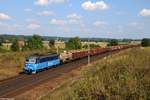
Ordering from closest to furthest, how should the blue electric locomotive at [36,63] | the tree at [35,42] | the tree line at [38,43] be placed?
the blue electric locomotive at [36,63] < the tree line at [38,43] < the tree at [35,42]

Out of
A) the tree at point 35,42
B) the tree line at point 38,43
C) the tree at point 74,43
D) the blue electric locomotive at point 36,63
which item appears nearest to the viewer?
the blue electric locomotive at point 36,63

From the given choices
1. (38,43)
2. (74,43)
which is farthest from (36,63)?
(74,43)

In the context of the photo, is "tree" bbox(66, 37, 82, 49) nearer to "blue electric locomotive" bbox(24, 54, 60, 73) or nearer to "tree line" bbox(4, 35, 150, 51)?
"tree line" bbox(4, 35, 150, 51)

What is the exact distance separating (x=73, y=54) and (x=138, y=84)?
54583 millimetres

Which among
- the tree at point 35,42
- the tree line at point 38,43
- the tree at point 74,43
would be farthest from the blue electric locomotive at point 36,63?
the tree at point 74,43

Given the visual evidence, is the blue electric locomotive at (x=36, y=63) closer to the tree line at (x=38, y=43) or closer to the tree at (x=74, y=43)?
the tree line at (x=38, y=43)

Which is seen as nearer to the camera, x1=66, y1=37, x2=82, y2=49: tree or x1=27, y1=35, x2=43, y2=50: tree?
x1=27, y1=35, x2=43, y2=50: tree

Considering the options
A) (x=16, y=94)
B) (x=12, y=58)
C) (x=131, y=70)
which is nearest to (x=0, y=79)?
(x=16, y=94)

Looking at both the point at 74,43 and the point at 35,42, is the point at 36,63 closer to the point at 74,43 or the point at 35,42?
the point at 35,42

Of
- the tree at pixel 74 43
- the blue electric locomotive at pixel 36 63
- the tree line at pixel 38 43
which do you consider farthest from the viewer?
the tree at pixel 74 43

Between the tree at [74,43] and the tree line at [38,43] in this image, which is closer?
the tree line at [38,43]

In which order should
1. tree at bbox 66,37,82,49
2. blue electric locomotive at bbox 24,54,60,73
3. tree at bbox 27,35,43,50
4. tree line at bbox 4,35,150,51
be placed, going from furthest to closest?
tree at bbox 66,37,82,49, tree at bbox 27,35,43,50, tree line at bbox 4,35,150,51, blue electric locomotive at bbox 24,54,60,73

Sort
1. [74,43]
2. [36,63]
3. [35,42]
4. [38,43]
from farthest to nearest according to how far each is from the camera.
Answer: [74,43], [38,43], [35,42], [36,63]

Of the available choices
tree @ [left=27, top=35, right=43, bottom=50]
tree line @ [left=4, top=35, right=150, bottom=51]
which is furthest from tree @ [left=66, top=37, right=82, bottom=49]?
tree @ [left=27, top=35, right=43, bottom=50]
